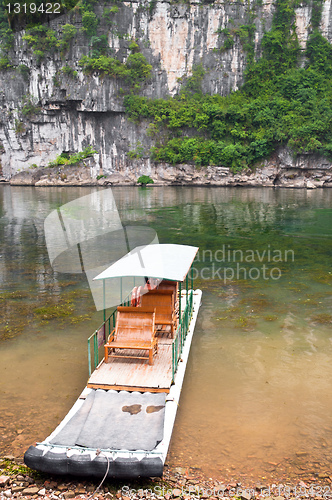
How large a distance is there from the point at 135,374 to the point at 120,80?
168 feet

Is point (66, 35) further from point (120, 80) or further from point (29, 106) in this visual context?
point (29, 106)

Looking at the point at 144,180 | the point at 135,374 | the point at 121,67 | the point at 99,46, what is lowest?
the point at 135,374

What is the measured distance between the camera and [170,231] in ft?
67.9

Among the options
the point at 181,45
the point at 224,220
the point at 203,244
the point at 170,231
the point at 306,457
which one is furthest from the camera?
the point at 181,45

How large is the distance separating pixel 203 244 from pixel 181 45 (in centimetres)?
4350

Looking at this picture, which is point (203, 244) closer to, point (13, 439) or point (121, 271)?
point (121, 271)

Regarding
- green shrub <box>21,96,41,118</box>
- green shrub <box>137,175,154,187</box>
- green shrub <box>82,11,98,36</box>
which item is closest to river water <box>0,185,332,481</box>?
green shrub <box>137,175,154,187</box>

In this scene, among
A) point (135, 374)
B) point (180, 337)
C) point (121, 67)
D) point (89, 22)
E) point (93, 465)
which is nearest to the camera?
point (93, 465)

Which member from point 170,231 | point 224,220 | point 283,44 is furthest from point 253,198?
point 283,44

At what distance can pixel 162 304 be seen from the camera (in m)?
7.82

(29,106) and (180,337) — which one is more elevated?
(29,106)

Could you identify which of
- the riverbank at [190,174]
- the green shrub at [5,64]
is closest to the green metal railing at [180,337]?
the riverbank at [190,174]

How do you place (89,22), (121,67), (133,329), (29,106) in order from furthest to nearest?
(29,106) → (121,67) → (89,22) → (133,329)

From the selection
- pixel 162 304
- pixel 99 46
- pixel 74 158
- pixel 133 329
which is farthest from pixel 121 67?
pixel 133 329
